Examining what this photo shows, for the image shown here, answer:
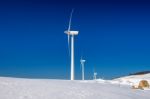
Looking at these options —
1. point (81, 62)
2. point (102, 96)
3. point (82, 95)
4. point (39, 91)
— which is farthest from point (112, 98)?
point (81, 62)

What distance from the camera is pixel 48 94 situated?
65.9 feet

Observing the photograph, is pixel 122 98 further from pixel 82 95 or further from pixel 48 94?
pixel 48 94

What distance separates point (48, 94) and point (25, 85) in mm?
2290

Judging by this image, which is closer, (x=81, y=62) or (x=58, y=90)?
(x=58, y=90)

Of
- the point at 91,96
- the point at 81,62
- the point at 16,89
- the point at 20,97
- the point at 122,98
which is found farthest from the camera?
the point at 81,62

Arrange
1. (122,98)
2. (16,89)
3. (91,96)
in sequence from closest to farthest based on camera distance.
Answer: (16,89)
(91,96)
(122,98)

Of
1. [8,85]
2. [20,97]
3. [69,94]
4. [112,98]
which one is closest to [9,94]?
[20,97]

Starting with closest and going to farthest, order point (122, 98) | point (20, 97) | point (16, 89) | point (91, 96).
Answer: point (20, 97) → point (16, 89) → point (91, 96) → point (122, 98)

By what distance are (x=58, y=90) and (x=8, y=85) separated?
3193 mm

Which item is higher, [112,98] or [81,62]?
[81,62]

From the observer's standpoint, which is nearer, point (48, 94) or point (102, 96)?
point (48, 94)

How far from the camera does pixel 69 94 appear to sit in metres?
20.9

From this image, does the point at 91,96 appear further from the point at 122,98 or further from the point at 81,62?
the point at 81,62

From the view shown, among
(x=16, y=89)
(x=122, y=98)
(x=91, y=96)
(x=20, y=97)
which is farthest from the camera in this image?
(x=122, y=98)
